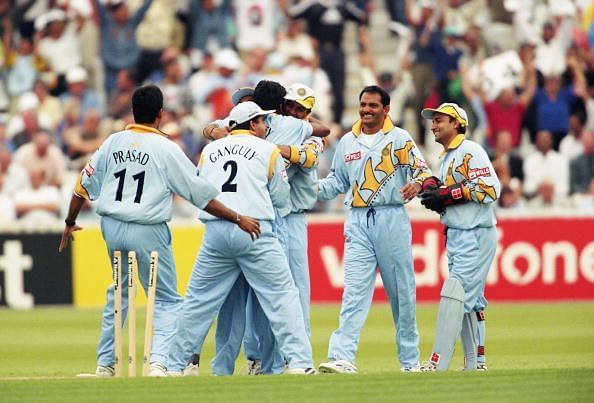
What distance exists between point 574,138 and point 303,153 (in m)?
10.4

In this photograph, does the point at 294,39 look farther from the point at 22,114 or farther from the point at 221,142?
the point at 221,142

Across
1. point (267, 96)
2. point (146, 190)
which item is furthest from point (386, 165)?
point (146, 190)

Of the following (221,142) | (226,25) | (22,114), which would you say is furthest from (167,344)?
(226,25)

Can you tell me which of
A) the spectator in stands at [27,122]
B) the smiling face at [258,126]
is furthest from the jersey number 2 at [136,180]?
the spectator in stands at [27,122]

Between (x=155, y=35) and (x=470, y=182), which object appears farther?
(x=155, y=35)

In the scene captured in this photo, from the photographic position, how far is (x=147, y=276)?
11.2 metres

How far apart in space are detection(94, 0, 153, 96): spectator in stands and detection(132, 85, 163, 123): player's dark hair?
11.5 m

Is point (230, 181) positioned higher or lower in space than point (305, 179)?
lower

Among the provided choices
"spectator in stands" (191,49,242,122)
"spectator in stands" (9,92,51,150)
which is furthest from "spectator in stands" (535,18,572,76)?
"spectator in stands" (9,92,51,150)

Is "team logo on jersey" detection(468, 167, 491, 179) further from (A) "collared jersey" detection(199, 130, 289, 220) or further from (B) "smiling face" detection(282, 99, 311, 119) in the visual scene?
(A) "collared jersey" detection(199, 130, 289, 220)

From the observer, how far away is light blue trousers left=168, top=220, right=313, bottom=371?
1104 centimetres

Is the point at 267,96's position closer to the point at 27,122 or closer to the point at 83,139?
the point at 83,139

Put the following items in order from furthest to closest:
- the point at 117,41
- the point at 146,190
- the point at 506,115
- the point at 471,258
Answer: the point at 117,41, the point at 506,115, the point at 471,258, the point at 146,190

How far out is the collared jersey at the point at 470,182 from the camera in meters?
12.0
